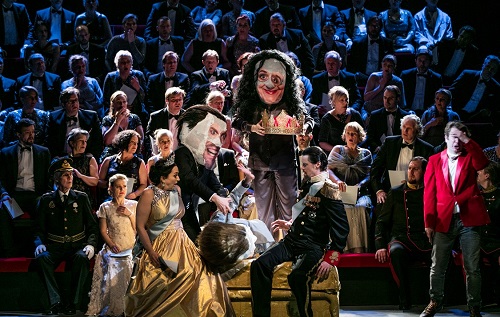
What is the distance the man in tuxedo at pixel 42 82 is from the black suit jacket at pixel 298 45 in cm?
246

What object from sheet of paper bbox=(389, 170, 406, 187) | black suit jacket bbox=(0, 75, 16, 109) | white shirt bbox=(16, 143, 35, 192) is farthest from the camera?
black suit jacket bbox=(0, 75, 16, 109)

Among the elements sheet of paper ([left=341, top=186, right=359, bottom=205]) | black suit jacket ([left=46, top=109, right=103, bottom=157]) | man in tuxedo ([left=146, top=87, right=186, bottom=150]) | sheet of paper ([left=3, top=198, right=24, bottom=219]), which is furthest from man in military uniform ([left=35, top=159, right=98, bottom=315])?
sheet of paper ([left=341, top=186, right=359, bottom=205])

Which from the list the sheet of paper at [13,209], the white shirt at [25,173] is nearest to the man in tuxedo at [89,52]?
the white shirt at [25,173]

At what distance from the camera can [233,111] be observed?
6.66m

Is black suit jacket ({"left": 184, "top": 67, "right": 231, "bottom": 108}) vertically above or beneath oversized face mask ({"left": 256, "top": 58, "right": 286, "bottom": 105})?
beneath

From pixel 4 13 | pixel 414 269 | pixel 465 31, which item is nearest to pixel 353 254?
pixel 414 269

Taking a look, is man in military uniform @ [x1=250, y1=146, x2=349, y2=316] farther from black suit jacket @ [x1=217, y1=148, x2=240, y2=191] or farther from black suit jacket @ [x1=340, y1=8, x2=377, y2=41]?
black suit jacket @ [x1=340, y1=8, x2=377, y2=41]

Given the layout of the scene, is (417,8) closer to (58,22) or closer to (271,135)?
(58,22)

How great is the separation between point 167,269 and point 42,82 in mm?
4778

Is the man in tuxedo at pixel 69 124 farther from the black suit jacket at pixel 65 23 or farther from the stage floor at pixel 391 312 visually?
the black suit jacket at pixel 65 23

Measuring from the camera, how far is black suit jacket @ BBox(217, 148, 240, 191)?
7.27 meters

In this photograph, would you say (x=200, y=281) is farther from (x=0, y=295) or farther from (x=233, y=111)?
(x=0, y=295)

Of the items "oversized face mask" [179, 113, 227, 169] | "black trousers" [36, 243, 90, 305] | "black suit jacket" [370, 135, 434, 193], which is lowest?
"black trousers" [36, 243, 90, 305]

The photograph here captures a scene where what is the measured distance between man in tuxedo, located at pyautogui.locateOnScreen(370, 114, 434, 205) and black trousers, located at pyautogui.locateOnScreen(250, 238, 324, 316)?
236 cm
